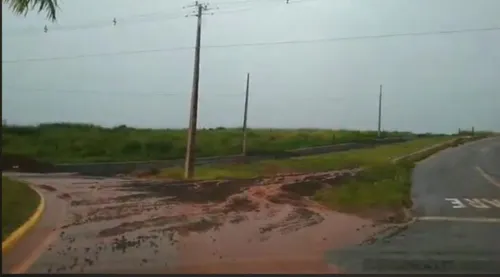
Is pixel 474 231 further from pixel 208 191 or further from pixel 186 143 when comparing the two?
pixel 186 143

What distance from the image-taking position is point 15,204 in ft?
48.8

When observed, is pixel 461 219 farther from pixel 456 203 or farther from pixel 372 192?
pixel 372 192

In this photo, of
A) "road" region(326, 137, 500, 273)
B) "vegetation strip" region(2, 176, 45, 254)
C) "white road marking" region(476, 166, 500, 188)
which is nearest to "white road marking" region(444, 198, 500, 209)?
"road" region(326, 137, 500, 273)

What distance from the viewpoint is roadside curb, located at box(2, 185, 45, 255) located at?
10.7m

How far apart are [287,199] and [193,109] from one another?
11.8 meters

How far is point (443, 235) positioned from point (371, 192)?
19.7 feet

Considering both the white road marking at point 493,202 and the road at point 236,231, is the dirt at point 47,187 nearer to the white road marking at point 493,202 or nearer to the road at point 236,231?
the road at point 236,231

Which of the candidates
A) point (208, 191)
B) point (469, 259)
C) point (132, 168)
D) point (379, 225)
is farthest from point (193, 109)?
point (469, 259)

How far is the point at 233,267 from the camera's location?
959 cm

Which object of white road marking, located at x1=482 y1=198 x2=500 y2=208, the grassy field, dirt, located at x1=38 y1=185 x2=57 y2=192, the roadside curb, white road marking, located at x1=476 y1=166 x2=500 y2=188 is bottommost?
dirt, located at x1=38 y1=185 x2=57 y2=192

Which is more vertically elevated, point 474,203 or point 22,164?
point 22,164

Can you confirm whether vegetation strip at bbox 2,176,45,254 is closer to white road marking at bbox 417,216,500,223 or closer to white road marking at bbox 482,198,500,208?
white road marking at bbox 417,216,500,223

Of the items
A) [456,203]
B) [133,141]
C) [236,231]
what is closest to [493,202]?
[456,203]

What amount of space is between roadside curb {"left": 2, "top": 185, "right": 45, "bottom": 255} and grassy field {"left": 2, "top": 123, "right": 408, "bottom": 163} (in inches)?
82.3
